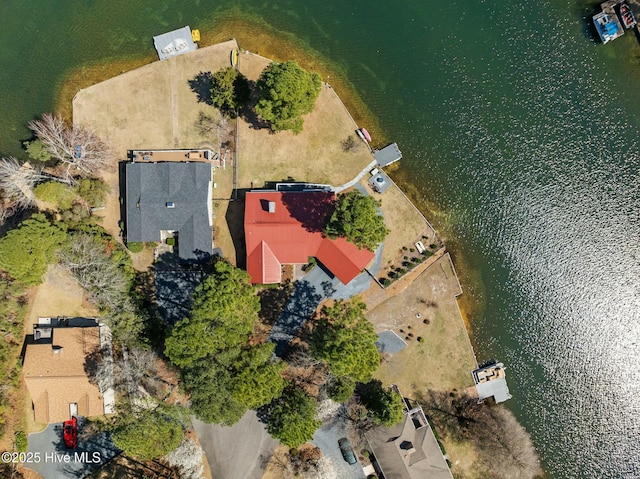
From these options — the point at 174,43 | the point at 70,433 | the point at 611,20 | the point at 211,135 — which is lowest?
the point at 70,433

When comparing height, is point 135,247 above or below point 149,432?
above

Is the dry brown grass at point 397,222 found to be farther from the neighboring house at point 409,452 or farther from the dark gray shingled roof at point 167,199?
the dark gray shingled roof at point 167,199

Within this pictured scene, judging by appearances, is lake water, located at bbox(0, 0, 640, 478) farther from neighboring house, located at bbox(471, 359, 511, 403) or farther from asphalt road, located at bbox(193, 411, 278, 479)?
asphalt road, located at bbox(193, 411, 278, 479)

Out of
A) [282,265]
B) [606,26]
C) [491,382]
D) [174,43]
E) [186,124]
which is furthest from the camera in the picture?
[491,382]

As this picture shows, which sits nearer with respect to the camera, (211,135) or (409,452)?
(409,452)

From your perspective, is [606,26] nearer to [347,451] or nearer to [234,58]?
[234,58]

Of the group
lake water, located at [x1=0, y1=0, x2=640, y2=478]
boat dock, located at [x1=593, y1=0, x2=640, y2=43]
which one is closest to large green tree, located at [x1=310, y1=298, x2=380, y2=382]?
lake water, located at [x1=0, y1=0, x2=640, y2=478]

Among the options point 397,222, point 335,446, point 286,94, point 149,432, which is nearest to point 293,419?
point 335,446

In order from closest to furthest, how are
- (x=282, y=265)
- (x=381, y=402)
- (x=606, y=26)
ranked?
1. (x=381, y=402)
2. (x=282, y=265)
3. (x=606, y=26)
